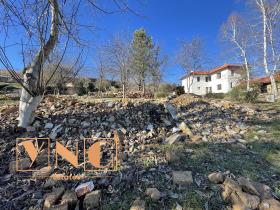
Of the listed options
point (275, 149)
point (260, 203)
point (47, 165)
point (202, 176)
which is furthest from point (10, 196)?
point (275, 149)

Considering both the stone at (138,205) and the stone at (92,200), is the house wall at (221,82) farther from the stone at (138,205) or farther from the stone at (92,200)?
the stone at (92,200)

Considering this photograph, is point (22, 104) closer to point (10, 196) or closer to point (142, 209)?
point (10, 196)

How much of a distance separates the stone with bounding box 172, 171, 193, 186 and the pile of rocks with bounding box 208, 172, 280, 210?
12.3 inches

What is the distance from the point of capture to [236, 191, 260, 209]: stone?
1.23m

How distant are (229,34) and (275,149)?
1438 centimetres

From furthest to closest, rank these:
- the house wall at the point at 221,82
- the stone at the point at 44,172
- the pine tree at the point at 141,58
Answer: the house wall at the point at 221,82 < the pine tree at the point at 141,58 < the stone at the point at 44,172

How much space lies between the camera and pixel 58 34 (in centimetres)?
272

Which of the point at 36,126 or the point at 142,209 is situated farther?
the point at 36,126

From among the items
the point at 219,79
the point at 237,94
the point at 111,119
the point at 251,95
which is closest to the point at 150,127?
the point at 111,119

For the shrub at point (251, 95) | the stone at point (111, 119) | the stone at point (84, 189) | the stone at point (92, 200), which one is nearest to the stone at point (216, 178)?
the stone at point (92, 200)

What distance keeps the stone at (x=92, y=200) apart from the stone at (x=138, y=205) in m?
0.38

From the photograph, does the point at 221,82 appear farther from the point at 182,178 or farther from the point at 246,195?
the point at 182,178

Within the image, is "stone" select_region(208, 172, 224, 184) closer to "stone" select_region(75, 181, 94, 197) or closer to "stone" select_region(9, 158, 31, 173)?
"stone" select_region(75, 181, 94, 197)

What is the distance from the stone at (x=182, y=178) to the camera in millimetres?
1522
